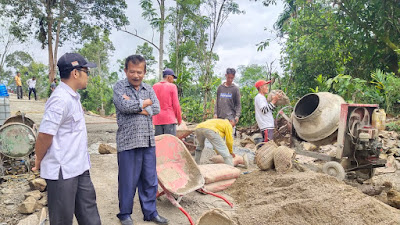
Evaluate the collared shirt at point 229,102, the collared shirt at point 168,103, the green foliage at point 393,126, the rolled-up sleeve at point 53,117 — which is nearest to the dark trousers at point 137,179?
the rolled-up sleeve at point 53,117

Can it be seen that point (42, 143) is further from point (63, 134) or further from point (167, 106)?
point (167, 106)

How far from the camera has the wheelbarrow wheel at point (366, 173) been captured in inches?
186

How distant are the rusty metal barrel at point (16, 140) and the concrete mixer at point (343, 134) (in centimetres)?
450

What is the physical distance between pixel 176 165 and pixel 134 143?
1091mm

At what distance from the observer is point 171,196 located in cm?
326

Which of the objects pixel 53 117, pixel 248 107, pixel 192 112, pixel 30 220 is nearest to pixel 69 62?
pixel 53 117

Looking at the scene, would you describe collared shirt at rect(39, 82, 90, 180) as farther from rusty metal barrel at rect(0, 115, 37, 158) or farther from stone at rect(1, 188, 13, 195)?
rusty metal barrel at rect(0, 115, 37, 158)

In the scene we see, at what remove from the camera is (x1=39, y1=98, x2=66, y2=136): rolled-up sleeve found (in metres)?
1.91

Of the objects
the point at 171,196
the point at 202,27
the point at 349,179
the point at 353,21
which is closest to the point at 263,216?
the point at 171,196

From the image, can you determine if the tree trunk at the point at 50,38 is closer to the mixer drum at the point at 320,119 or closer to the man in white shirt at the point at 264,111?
the man in white shirt at the point at 264,111

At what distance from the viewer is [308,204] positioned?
3.15 metres

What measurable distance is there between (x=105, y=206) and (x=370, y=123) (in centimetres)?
426

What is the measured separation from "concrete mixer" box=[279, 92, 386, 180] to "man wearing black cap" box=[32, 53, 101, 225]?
12.4 feet

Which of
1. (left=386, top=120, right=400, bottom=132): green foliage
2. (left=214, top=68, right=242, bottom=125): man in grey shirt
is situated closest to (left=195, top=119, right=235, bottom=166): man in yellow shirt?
(left=214, top=68, right=242, bottom=125): man in grey shirt
